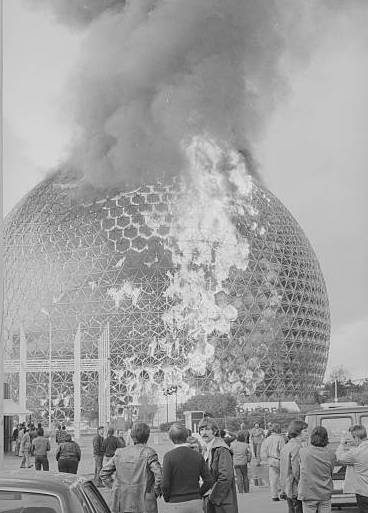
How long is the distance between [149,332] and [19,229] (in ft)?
21.6

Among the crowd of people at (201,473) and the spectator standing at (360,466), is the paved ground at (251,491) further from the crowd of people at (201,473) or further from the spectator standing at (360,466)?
the spectator standing at (360,466)

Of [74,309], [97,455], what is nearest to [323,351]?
[74,309]

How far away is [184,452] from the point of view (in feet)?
21.9

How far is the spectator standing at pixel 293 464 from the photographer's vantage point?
838cm

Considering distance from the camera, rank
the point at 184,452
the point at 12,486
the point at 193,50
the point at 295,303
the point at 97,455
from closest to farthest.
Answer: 1. the point at 12,486
2. the point at 184,452
3. the point at 97,455
4. the point at 193,50
5. the point at 295,303

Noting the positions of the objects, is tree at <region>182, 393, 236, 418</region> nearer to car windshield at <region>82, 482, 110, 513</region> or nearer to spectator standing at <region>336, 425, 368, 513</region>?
spectator standing at <region>336, 425, 368, 513</region>

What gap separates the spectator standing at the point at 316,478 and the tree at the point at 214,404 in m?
23.2

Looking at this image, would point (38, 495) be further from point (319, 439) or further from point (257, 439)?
point (257, 439)

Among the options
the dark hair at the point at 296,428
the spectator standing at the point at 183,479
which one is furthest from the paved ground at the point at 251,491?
Answer: the spectator standing at the point at 183,479

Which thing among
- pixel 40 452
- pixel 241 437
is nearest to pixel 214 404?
pixel 40 452

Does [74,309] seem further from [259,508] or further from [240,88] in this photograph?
[259,508]

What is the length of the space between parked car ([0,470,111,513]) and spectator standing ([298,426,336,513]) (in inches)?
129

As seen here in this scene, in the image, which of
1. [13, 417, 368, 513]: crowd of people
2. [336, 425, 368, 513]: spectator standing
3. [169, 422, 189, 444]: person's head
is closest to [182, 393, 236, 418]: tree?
[13, 417, 368, 513]: crowd of people

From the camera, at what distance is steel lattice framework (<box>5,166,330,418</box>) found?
3319 centimetres
